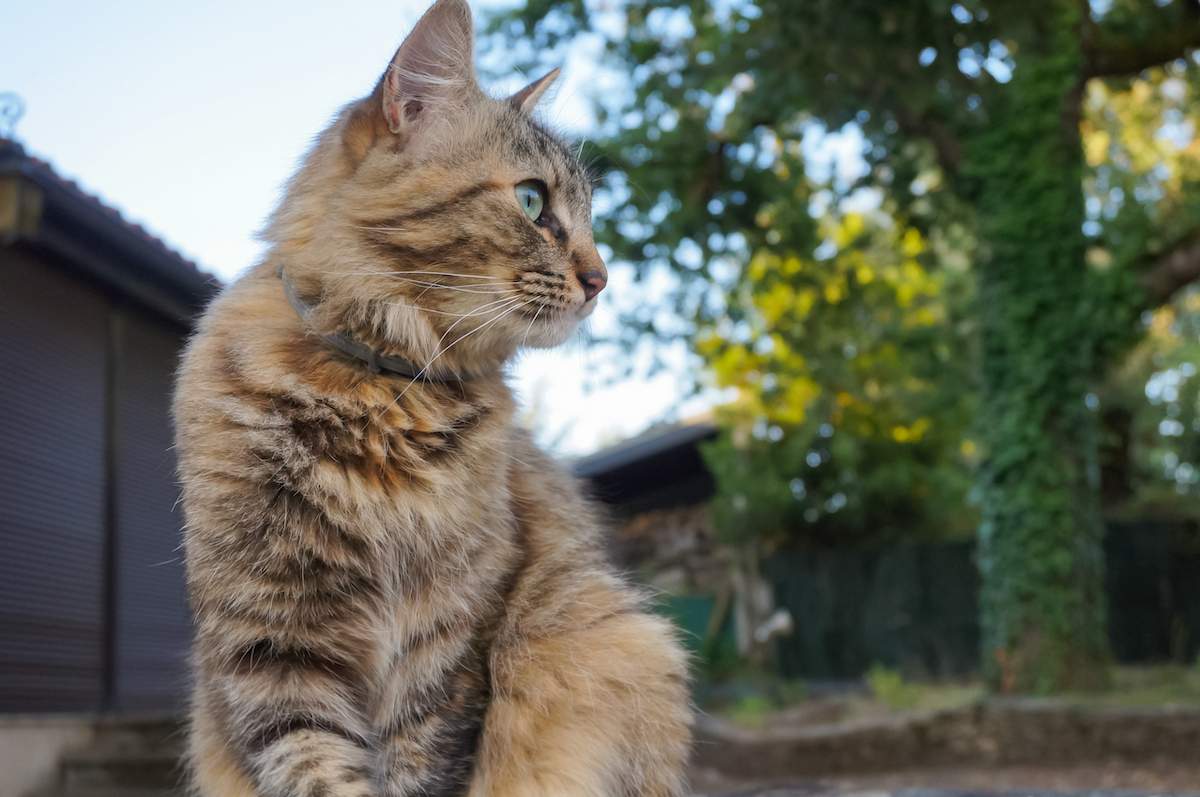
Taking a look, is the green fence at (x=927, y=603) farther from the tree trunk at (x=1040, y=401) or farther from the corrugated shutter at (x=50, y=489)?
the corrugated shutter at (x=50, y=489)

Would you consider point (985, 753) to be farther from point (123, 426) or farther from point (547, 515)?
point (123, 426)

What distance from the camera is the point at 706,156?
313 inches

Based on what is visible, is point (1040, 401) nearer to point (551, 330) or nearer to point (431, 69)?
point (551, 330)

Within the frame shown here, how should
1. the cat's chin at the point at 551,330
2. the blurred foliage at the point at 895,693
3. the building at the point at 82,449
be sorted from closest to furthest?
the cat's chin at the point at 551,330, the building at the point at 82,449, the blurred foliage at the point at 895,693

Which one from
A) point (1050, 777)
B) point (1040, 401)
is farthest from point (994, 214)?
point (1050, 777)

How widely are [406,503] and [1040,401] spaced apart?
666cm

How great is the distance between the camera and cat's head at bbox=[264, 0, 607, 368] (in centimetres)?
171

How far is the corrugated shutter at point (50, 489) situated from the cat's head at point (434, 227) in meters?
3.57

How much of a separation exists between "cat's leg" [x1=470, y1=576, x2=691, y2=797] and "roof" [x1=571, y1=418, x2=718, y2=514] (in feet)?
29.4

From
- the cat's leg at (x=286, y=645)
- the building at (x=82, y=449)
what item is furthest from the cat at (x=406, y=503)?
the building at (x=82, y=449)

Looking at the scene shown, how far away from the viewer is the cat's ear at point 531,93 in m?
2.12

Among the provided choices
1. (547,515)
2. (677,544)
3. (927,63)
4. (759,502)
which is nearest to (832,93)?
(927,63)

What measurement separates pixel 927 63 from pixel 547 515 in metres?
4.03

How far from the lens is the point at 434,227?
5.67 feet
